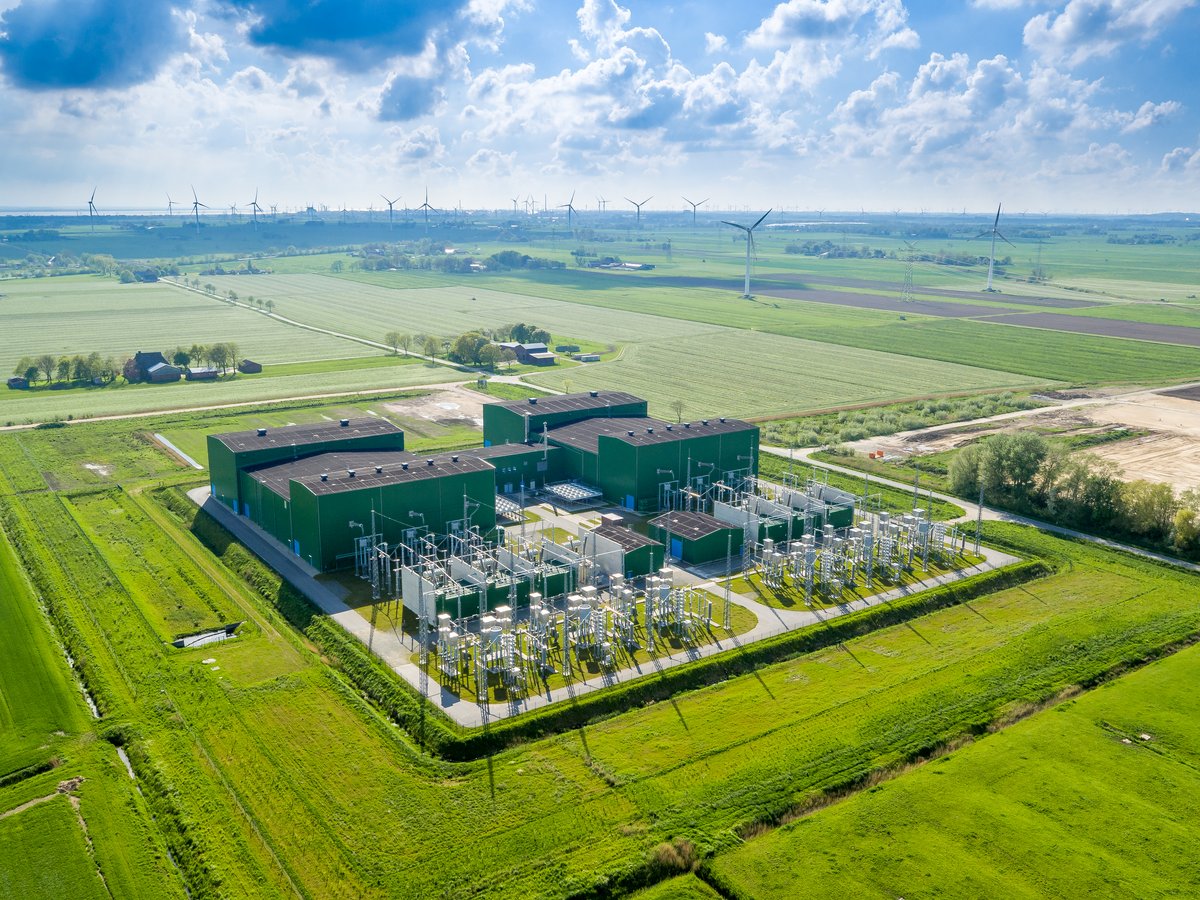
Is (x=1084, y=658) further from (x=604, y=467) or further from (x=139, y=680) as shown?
(x=139, y=680)

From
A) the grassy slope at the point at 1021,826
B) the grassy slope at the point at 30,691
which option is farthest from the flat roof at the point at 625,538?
the grassy slope at the point at 30,691

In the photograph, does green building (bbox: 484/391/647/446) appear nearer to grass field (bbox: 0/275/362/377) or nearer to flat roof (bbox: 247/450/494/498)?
flat roof (bbox: 247/450/494/498)

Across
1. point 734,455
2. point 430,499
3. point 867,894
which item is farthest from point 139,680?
point 734,455

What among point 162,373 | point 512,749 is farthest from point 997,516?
point 162,373

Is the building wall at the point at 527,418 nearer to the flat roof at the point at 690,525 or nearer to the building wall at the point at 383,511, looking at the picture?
the building wall at the point at 383,511

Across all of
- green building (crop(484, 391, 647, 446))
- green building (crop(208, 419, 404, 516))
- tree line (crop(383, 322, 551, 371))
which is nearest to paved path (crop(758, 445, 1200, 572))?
green building (crop(484, 391, 647, 446))

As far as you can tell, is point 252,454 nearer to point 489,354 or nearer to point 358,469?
point 358,469
